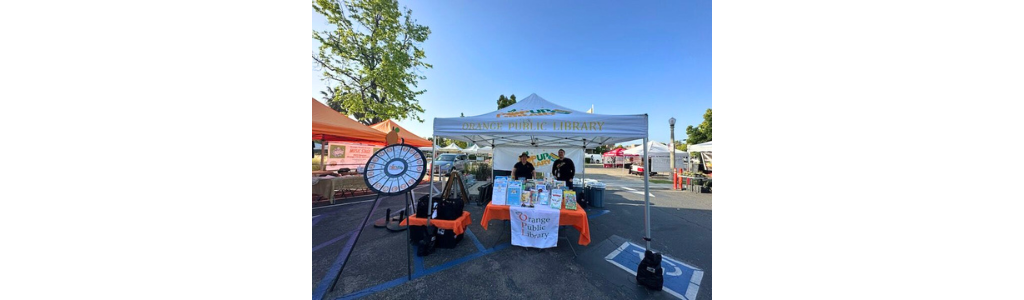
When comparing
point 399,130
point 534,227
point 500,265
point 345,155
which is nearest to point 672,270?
point 534,227

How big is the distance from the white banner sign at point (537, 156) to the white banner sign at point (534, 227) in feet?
12.2

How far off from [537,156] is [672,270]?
4.21 metres

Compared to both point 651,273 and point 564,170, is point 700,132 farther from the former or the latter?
point 651,273

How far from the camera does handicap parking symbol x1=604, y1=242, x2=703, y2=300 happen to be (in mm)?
2168

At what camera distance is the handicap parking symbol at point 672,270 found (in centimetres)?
217

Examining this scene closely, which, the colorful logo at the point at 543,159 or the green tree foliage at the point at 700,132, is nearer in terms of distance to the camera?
the colorful logo at the point at 543,159

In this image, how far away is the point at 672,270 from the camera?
2.54m

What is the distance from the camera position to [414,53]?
808 centimetres

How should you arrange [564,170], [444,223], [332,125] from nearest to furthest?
[444,223] → [332,125] → [564,170]

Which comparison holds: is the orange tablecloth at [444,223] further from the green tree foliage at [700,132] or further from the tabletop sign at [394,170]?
the green tree foliage at [700,132]

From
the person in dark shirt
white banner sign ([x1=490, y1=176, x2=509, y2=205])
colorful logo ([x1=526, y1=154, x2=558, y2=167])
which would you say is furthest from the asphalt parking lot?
colorful logo ([x1=526, y1=154, x2=558, y2=167])

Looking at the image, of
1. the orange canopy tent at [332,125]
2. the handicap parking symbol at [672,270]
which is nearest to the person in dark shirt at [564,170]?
the handicap parking symbol at [672,270]
